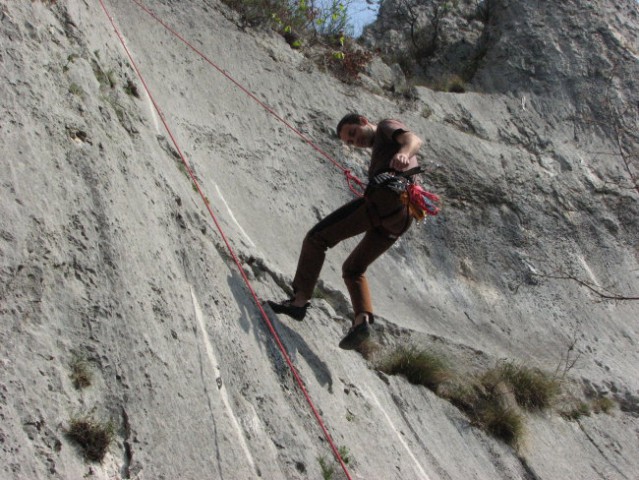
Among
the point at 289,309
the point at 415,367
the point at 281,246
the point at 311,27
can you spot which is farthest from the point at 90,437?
the point at 311,27

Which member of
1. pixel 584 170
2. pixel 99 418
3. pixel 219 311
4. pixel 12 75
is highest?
pixel 584 170

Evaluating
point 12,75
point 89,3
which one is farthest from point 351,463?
point 89,3

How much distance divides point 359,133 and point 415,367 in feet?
6.52

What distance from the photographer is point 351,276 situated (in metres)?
5.15

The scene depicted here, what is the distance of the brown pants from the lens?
488 centimetres

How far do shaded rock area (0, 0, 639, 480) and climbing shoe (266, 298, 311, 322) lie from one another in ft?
0.31

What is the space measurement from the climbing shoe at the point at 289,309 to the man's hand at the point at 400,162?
121 centimetres

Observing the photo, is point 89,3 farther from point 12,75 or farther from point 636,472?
point 636,472

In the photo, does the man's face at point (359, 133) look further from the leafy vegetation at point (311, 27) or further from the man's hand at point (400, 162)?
the leafy vegetation at point (311, 27)

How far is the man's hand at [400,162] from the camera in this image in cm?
452

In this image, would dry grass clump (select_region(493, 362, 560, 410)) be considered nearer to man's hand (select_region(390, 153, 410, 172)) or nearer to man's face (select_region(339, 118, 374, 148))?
man's face (select_region(339, 118, 374, 148))

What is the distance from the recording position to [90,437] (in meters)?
3.07

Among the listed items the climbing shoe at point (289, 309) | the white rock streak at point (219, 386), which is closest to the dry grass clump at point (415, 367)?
the climbing shoe at point (289, 309)

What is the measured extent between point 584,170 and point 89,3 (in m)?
6.68
